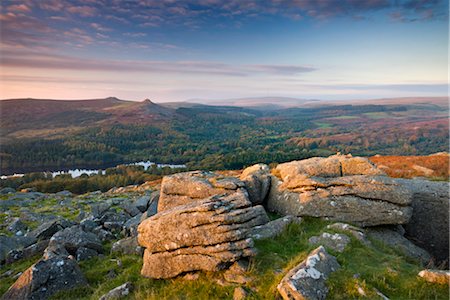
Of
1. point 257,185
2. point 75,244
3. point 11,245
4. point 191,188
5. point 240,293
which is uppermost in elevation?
point 191,188

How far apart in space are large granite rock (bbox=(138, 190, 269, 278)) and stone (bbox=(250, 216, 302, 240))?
1844 millimetres

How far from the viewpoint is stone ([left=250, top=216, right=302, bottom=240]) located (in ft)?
50.0

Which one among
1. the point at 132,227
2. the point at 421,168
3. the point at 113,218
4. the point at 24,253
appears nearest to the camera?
the point at 24,253

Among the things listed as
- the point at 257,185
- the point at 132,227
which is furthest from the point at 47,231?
the point at 257,185

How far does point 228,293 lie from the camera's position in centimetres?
1132

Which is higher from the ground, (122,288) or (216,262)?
(216,262)

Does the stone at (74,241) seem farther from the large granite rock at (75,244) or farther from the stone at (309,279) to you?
the stone at (309,279)

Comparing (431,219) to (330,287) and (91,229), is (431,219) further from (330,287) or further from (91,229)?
(91,229)

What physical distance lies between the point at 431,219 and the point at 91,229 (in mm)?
25057

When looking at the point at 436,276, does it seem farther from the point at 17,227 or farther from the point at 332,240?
the point at 17,227

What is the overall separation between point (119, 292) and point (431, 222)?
65.8 feet

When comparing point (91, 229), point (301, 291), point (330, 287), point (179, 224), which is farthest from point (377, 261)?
point (91, 229)

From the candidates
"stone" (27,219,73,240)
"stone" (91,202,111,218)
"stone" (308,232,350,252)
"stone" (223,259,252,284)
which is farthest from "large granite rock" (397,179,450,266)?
"stone" (91,202,111,218)

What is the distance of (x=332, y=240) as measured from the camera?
14.3 m
